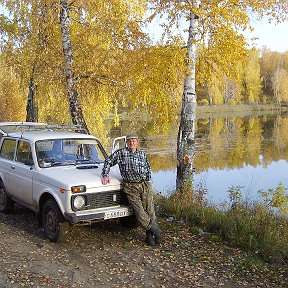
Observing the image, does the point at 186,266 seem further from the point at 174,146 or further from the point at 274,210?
the point at 174,146

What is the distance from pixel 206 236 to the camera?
7500 millimetres

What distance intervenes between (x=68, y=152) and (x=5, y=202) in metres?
2.11

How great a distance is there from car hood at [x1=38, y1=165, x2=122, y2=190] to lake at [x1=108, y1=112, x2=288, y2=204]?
3.23 m

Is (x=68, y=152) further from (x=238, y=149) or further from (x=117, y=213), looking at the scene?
(x=238, y=149)

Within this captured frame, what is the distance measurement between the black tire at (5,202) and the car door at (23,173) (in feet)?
1.81

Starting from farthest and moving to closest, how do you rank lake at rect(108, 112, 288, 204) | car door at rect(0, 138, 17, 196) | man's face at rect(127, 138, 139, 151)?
lake at rect(108, 112, 288, 204) → car door at rect(0, 138, 17, 196) → man's face at rect(127, 138, 139, 151)

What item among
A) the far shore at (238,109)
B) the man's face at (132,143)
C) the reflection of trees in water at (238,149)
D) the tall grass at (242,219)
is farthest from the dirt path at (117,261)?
the far shore at (238,109)

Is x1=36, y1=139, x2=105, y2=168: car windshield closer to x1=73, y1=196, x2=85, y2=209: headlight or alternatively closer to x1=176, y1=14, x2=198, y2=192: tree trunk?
x1=73, y1=196, x2=85, y2=209: headlight

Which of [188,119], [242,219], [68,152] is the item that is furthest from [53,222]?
[188,119]

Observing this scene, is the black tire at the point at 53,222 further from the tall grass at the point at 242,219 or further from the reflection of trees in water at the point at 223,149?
the reflection of trees in water at the point at 223,149

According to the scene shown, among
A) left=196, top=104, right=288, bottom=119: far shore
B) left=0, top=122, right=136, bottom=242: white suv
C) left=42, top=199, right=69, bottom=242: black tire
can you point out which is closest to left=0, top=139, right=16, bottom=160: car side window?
left=0, top=122, right=136, bottom=242: white suv

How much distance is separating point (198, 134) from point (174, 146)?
7819 millimetres

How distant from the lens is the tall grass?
6.72 meters

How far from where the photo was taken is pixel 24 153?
8406 mm
